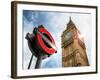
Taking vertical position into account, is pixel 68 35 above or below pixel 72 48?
above

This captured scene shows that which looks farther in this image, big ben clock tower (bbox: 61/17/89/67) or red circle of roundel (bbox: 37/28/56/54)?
big ben clock tower (bbox: 61/17/89/67)

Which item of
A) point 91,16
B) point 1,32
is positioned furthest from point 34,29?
point 91,16

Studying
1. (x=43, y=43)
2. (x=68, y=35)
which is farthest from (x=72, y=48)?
(x=43, y=43)

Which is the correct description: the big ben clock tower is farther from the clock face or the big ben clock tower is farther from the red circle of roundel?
the red circle of roundel

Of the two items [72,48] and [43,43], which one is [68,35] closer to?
[72,48]

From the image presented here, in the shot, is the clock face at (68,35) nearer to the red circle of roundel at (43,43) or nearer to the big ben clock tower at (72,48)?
the big ben clock tower at (72,48)

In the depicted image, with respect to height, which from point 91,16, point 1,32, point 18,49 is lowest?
point 18,49

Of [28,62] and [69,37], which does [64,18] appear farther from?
[28,62]

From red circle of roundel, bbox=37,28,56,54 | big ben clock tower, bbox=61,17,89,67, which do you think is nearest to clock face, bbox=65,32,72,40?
big ben clock tower, bbox=61,17,89,67
